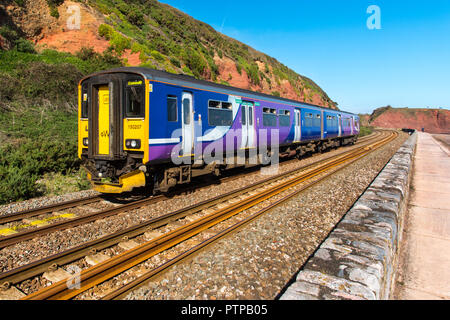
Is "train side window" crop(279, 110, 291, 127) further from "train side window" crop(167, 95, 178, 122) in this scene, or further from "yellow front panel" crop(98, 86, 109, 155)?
"yellow front panel" crop(98, 86, 109, 155)

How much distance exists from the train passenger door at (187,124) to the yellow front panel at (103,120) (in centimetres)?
203

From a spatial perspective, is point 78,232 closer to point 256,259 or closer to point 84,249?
point 84,249

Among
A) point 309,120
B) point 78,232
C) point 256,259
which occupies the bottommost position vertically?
point 256,259

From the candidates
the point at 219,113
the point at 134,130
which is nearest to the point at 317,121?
the point at 219,113

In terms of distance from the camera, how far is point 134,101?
23.7 feet

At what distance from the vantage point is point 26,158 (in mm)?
10133

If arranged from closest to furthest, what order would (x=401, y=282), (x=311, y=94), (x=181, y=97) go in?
(x=401, y=282) < (x=181, y=97) < (x=311, y=94)

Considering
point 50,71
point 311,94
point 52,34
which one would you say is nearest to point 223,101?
point 50,71

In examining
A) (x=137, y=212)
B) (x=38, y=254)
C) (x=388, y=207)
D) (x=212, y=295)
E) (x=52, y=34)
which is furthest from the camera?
(x=52, y=34)

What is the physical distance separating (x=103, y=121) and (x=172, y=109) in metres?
1.93

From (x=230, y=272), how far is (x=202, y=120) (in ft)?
17.3

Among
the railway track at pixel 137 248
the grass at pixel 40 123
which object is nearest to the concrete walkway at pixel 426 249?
the railway track at pixel 137 248

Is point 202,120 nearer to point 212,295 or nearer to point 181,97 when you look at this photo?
point 181,97
